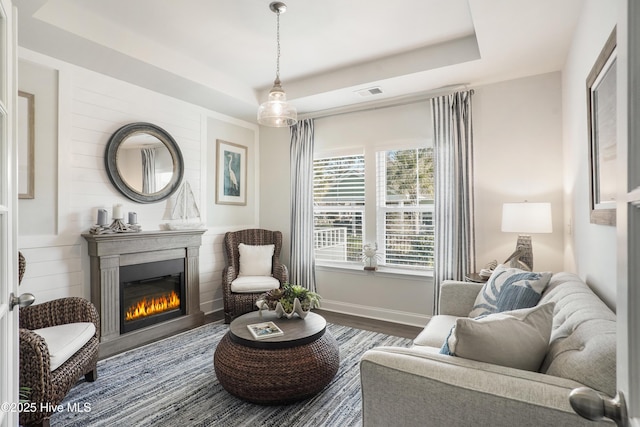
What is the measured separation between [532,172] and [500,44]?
1243 mm

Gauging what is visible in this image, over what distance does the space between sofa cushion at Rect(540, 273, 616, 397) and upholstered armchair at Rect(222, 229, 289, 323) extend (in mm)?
2981

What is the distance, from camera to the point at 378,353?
131 centimetres

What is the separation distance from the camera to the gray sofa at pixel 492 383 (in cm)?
102

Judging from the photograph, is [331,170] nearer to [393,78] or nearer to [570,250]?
[393,78]

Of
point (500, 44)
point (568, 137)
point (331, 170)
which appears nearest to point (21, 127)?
point (331, 170)

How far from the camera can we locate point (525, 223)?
2863 mm

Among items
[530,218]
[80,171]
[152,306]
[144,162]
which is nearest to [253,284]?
[152,306]

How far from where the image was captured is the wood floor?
3.65 m

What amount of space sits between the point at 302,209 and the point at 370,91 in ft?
5.55

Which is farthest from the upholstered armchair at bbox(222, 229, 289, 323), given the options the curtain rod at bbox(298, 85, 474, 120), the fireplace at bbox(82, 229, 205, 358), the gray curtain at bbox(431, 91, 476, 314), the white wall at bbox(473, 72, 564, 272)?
the white wall at bbox(473, 72, 564, 272)

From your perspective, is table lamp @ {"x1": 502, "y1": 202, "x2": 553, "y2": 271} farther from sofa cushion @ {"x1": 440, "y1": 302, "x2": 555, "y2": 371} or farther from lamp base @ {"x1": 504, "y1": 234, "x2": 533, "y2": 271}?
sofa cushion @ {"x1": 440, "y1": 302, "x2": 555, "y2": 371}

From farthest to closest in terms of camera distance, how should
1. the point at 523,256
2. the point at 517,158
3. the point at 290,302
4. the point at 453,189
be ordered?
the point at 453,189 → the point at 517,158 → the point at 523,256 → the point at 290,302

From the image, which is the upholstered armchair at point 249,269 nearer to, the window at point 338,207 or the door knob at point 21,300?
the window at point 338,207

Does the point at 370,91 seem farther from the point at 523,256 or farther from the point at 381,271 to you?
the point at 523,256
